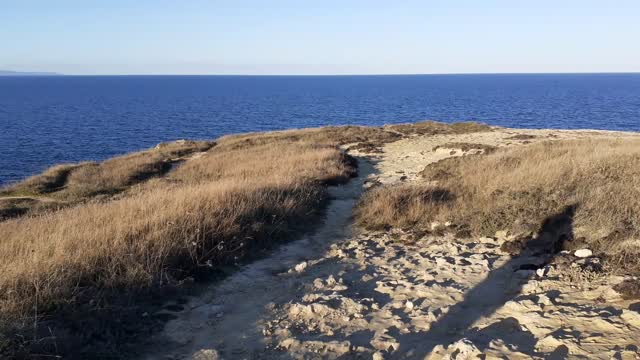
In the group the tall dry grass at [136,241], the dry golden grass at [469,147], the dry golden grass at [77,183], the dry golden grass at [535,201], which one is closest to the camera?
the tall dry grass at [136,241]

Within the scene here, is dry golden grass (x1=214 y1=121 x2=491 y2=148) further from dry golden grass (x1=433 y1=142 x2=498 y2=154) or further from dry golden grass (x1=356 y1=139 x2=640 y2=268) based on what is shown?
dry golden grass (x1=356 y1=139 x2=640 y2=268)

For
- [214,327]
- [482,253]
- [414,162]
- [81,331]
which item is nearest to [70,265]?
[81,331]

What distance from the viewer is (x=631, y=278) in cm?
662

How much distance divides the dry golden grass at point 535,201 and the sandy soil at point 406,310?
0.87m

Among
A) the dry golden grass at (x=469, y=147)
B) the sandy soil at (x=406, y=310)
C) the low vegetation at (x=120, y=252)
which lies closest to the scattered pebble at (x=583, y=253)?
the sandy soil at (x=406, y=310)

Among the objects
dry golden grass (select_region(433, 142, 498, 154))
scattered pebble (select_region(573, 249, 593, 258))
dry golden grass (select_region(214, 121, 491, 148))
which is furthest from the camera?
dry golden grass (select_region(214, 121, 491, 148))

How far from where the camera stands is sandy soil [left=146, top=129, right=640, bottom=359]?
5559mm

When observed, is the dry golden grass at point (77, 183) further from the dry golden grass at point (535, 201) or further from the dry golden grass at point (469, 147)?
the dry golden grass at point (469, 147)

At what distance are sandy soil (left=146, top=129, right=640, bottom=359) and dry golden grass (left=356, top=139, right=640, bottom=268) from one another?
34.3 inches

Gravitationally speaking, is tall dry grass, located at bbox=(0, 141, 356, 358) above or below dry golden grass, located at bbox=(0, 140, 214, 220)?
above

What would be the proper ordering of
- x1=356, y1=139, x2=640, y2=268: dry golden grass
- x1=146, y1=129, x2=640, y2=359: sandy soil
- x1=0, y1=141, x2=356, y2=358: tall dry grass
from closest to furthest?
x1=146, y1=129, x2=640, y2=359: sandy soil, x1=0, y1=141, x2=356, y2=358: tall dry grass, x1=356, y1=139, x2=640, y2=268: dry golden grass

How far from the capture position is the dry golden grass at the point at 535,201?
28.4 ft

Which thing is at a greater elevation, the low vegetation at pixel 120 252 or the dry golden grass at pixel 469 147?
the low vegetation at pixel 120 252

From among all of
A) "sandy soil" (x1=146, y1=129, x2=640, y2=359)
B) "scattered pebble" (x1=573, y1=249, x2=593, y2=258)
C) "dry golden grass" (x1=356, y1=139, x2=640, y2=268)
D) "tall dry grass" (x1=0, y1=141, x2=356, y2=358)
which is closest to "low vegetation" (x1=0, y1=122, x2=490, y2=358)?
"tall dry grass" (x1=0, y1=141, x2=356, y2=358)
